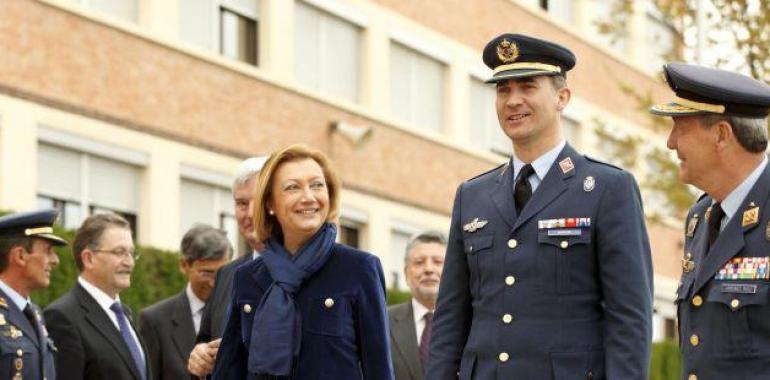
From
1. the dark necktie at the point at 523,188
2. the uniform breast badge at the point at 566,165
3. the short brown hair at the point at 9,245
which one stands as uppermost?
the short brown hair at the point at 9,245

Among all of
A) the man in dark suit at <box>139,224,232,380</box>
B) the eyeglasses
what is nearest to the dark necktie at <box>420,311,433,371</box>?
the man in dark suit at <box>139,224,232,380</box>

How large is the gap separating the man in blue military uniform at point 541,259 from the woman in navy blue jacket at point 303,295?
418mm

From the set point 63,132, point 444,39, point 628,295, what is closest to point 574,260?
point 628,295

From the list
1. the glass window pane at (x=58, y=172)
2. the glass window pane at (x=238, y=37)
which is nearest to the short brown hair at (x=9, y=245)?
the glass window pane at (x=58, y=172)

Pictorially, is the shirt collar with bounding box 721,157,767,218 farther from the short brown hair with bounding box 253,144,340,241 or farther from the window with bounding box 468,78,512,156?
the window with bounding box 468,78,512,156

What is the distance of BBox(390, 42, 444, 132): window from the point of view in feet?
103

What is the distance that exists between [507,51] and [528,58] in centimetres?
11

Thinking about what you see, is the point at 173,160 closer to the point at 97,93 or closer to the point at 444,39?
the point at 97,93

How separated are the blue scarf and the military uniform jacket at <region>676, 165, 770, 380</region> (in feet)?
5.47

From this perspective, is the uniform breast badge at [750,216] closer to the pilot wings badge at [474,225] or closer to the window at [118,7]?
the pilot wings badge at [474,225]

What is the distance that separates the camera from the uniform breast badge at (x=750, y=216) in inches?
297

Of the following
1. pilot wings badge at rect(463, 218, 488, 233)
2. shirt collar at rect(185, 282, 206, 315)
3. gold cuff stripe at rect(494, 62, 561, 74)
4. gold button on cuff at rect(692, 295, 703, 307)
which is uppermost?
gold cuff stripe at rect(494, 62, 561, 74)

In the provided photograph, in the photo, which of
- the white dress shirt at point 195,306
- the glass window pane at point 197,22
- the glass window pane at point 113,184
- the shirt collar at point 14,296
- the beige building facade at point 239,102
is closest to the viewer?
the shirt collar at point 14,296

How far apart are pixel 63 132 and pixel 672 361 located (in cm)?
1342
